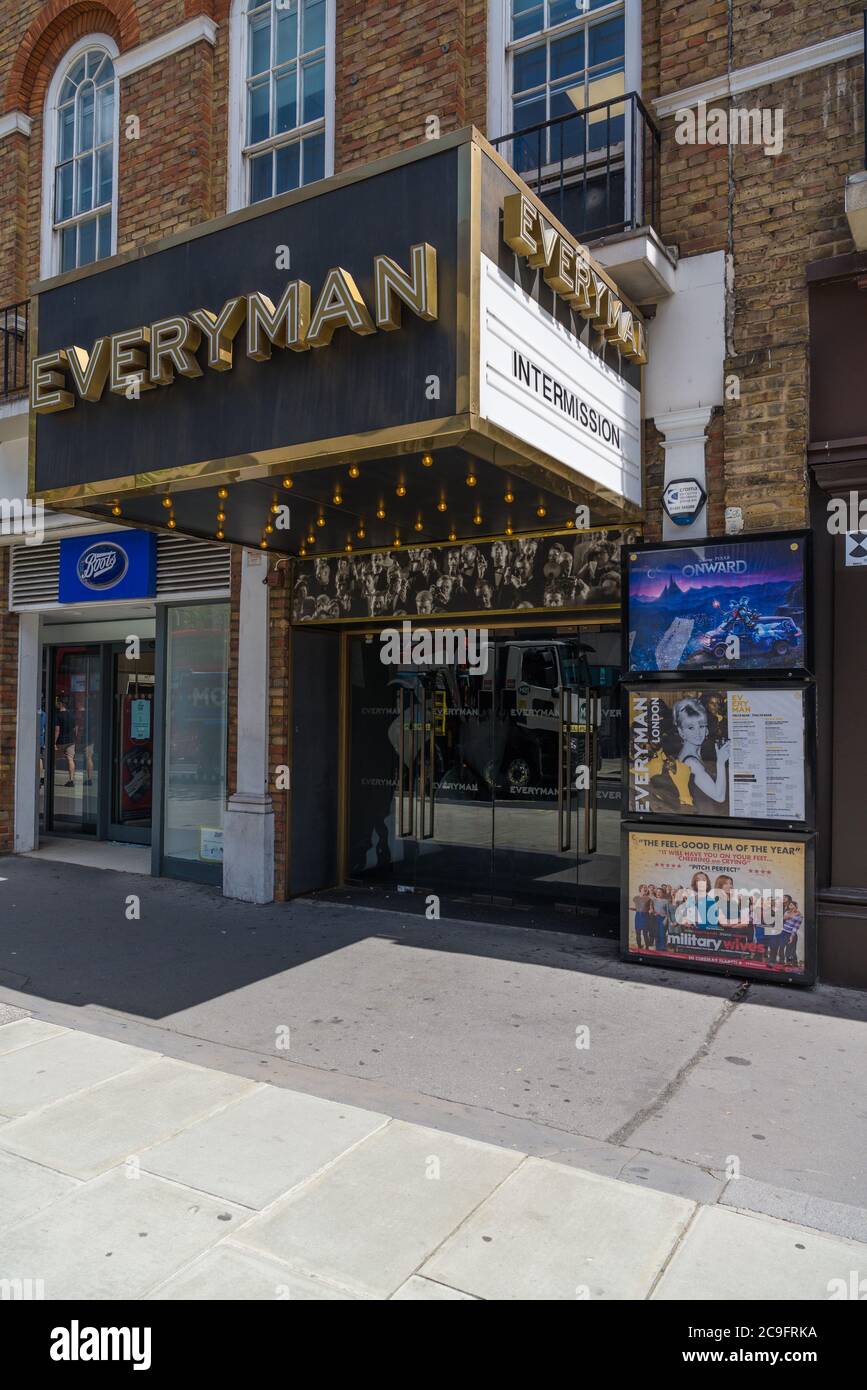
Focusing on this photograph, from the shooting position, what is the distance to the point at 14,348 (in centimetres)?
1076

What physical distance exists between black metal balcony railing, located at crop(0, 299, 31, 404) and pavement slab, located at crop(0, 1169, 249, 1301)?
9281mm

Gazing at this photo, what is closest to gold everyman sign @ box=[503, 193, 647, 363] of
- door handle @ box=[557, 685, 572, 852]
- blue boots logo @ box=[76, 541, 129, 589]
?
door handle @ box=[557, 685, 572, 852]

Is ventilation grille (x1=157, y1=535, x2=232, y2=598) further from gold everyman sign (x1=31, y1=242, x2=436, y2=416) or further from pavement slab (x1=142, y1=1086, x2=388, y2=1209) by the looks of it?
pavement slab (x1=142, y1=1086, x2=388, y2=1209)

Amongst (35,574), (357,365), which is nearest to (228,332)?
(357,365)

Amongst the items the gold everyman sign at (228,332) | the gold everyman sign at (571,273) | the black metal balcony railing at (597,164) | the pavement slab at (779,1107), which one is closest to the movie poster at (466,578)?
the gold everyman sign at (571,273)

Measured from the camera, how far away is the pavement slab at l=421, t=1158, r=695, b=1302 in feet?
9.50

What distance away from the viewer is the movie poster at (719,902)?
5.97m

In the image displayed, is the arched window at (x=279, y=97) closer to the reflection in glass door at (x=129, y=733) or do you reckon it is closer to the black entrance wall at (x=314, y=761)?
the black entrance wall at (x=314, y=761)

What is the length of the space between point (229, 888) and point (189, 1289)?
5907mm

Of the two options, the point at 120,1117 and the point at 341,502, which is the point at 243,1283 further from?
the point at 341,502

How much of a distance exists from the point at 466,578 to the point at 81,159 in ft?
24.4

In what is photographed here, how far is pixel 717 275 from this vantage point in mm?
6504

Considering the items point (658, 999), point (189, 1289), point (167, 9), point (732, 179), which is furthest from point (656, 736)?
point (167, 9)

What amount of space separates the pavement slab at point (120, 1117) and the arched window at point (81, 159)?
9.02 m
